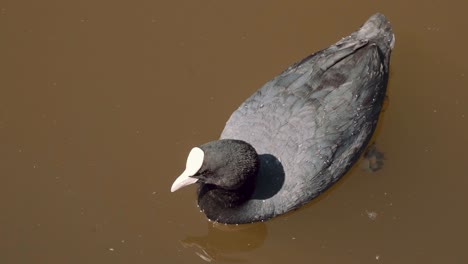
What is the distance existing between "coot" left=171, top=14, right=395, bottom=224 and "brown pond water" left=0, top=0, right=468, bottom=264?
42 cm

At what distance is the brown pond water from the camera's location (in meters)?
6.17

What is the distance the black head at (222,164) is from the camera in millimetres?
5383

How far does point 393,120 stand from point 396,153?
13.2 inches

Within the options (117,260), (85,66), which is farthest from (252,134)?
(85,66)

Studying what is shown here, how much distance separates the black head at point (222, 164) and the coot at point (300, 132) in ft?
0.07

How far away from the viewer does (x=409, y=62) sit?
705cm

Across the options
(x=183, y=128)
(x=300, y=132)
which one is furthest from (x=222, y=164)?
(x=183, y=128)

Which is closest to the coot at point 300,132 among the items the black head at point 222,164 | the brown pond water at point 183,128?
the black head at point 222,164

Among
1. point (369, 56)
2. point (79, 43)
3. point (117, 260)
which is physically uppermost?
point (79, 43)

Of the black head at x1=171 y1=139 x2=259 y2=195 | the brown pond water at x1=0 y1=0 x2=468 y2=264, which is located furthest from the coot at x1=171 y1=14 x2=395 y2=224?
the brown pond water at x1=0 y1=0 x2=468 y2=264

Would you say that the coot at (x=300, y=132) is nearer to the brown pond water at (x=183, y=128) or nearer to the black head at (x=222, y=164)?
Answer: the black head at (x=222, y=164)

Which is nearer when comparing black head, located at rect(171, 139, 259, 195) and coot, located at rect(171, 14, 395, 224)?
black head, located at rect(171, 139, 259, 195)

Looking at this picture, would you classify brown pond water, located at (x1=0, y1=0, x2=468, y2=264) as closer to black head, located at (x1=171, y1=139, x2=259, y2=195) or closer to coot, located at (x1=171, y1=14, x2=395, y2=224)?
coot, located at (x1=171, y1=14, x2=395, y2=224)

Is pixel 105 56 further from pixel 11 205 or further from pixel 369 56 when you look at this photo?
pixel 369 56
